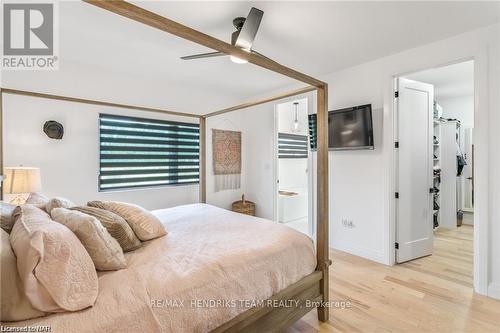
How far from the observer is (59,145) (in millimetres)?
3064

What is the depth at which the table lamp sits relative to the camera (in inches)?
88.7

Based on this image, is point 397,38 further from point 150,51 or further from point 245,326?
point 245,326

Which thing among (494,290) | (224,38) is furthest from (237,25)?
(494,290)

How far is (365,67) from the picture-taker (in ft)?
10.7

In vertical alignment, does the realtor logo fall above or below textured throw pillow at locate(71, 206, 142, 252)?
above

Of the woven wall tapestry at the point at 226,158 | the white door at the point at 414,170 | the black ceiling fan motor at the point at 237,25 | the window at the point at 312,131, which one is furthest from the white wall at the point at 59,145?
the white door at the point at 414,170

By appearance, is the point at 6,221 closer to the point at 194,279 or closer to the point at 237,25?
the point at 194,279

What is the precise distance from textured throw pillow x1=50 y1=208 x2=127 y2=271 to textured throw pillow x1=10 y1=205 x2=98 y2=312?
133 mm

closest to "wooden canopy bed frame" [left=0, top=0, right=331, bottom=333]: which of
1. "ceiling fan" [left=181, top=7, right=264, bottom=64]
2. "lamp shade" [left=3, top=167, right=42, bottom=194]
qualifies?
"ceiling fan" [left=181, top=7, right=264, bottom=64]

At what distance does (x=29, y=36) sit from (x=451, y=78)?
5641 millimetres

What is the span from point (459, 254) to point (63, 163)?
5.41 meters

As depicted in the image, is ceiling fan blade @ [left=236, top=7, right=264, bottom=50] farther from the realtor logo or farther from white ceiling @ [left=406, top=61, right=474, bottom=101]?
white ceiling @ [left=406, top=61, right=474, bottom=101]

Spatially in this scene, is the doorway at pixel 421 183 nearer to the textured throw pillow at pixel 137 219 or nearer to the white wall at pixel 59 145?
the textured throw pillow at pixel 137 219

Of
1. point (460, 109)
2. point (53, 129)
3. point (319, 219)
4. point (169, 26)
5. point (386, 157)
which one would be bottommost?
point (319, 219)
